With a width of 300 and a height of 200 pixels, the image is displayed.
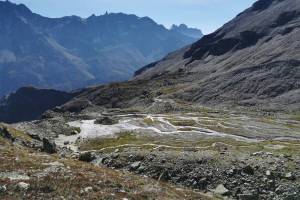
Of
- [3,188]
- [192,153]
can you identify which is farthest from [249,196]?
[3,188]

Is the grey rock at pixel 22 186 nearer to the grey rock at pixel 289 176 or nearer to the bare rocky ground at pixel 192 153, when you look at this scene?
the bare rocky ground at pixel 192 153

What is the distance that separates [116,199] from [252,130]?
108582 millimetres

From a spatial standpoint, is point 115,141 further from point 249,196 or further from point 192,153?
point 249,196

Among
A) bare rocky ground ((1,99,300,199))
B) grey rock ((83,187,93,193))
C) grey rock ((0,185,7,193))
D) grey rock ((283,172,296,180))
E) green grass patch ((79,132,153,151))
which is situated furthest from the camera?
green grass patch ((79,132,153,151))

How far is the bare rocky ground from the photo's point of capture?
5547 cm

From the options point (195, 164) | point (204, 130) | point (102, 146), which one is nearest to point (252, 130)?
point (204, 130)

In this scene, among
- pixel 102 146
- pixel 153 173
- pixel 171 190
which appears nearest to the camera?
pixel 171 190

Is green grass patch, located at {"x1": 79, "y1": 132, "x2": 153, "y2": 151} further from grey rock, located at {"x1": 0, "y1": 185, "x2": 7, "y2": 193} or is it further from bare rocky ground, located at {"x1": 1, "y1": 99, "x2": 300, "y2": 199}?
grey rock, located at {"x1": 0, "y1": 185, "x2": 7, "y2": 193}

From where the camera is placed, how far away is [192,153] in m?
72.1

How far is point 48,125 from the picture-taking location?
159625mm

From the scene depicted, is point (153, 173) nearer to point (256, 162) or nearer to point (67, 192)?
point (256, 162)

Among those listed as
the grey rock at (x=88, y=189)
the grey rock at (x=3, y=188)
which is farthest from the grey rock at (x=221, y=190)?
the grey rock at (x=3, y=188)

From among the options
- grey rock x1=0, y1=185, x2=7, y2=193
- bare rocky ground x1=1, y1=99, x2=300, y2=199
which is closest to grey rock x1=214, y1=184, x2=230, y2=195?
bare rocky ground x1=1, y1=99, x2=300, y2=199

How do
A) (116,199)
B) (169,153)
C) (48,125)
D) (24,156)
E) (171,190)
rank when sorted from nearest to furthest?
(116,199) < (171,190) < (24,156) < (169,153) < (48,125)
